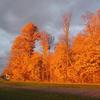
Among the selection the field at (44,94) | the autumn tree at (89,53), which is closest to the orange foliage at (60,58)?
the autumn tree at (89,53)

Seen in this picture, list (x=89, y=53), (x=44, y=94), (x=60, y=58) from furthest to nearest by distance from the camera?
(x=60, y=58) → (x=89, y=53) → (x=44, y=94)

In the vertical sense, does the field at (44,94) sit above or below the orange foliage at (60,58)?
below

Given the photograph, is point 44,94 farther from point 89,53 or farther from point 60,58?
point 60,58

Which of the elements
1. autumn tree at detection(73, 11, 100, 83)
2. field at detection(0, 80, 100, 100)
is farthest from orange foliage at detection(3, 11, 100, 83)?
field at detection(0, 80, 100, 100)

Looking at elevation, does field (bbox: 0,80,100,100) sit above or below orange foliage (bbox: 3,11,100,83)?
below

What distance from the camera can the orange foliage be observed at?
6128cm

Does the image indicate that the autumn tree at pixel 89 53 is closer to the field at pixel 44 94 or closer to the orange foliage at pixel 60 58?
the orange foliage at pixel 60 58

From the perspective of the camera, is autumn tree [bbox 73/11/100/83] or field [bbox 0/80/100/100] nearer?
field [bbox 0/80/100/100]

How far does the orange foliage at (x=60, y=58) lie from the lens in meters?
61.3

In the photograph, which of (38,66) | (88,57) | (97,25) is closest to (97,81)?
(88,57)

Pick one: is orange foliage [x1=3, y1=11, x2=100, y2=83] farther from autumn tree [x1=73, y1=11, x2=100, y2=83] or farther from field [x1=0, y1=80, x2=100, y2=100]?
field [x1=0, y1=80, x2=100, y2=100]

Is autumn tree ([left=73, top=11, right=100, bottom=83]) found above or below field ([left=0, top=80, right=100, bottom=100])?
above

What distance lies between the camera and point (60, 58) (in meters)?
66.1

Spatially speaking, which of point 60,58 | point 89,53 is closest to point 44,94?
point 89,53
